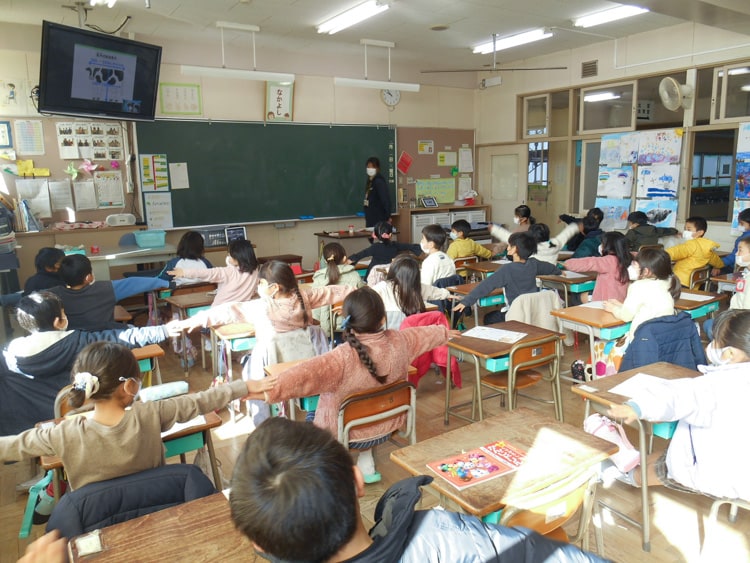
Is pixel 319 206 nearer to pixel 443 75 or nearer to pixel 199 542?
pixel 443 75

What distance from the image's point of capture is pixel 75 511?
4.89ft

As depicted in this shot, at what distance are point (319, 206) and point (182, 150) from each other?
6.91ft

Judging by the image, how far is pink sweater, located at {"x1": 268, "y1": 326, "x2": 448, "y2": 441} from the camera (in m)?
2.26

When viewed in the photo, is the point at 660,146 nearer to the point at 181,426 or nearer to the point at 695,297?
the point at 695,297

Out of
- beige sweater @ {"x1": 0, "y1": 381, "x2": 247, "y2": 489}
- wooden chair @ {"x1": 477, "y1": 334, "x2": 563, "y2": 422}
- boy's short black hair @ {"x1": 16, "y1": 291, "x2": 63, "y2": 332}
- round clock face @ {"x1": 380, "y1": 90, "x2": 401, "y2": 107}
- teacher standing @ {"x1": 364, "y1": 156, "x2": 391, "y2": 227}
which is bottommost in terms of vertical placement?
wooden chair @ {"x1": 477, "y1": 334, "x2": 563, "y2": 422}

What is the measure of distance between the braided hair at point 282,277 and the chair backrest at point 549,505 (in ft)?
6.07

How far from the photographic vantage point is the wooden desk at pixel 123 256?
5.24 meters

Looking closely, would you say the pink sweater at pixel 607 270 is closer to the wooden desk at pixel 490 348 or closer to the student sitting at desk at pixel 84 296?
the wooden desk at pixel 490 348

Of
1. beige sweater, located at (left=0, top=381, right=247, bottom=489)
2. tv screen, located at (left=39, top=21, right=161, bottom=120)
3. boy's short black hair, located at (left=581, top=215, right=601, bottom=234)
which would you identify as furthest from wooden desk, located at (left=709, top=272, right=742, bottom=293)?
tv screen, located at (left=39, top=21, right=161, bottom=120)

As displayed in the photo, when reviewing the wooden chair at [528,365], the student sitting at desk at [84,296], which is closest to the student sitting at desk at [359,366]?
the wooden chair at [528,365]

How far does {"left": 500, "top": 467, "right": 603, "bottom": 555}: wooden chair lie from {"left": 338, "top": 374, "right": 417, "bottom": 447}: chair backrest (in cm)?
91

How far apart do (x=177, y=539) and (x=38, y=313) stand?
1737mm

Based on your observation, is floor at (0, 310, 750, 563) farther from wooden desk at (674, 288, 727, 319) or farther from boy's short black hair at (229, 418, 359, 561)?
boy's short black hair at (229, 418, 359, 561)

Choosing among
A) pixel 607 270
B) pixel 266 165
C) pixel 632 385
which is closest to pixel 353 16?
pixel 266 165
